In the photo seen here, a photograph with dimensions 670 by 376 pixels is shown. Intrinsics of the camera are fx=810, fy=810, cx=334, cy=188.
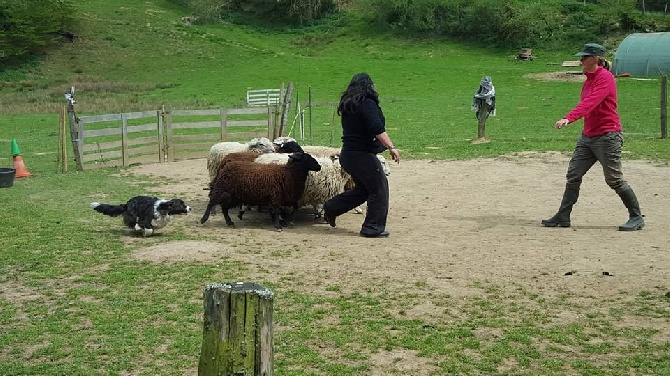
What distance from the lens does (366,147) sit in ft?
33.9

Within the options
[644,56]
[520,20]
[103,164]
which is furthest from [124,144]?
[520,20]

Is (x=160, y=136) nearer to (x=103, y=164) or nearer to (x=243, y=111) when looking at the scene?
(x=103, y=164)

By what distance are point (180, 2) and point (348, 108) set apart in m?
59.6

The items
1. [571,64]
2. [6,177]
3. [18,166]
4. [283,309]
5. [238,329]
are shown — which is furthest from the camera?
[571,64]

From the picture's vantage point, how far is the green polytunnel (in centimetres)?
4088

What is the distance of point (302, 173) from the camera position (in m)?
11.0

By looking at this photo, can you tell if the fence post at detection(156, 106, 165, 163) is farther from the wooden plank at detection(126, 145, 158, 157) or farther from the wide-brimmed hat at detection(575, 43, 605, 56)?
the wide-brimmed hat at detection(575, 43, 605, 56)

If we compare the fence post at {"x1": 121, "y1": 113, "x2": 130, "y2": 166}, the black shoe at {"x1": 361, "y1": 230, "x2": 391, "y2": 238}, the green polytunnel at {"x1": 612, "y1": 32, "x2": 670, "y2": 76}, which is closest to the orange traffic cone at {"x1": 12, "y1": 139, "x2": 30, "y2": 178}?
the fence post at {"x1": 121, "y1": 113, "x2": 130, "y2": 166}

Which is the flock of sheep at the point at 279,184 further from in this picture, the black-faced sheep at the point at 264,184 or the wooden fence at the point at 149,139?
the wooden fence at the point at 149,139

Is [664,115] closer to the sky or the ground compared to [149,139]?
closer to the sky

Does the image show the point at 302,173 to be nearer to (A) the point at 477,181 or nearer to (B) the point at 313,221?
(B) the point at 313,221

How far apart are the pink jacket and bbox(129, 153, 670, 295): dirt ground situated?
50.9 inches

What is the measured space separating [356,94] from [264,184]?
179cm

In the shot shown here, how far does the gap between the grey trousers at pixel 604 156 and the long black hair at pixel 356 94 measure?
8.79 ft
